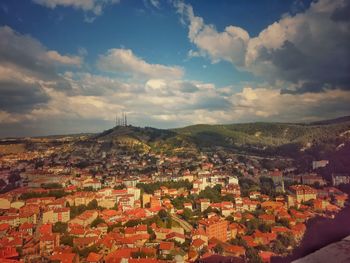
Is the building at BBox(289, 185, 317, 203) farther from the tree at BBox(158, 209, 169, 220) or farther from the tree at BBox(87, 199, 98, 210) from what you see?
the tree at BBox(87, 199, 98, 210)

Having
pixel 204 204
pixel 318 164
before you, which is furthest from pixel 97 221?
pixel 318 164

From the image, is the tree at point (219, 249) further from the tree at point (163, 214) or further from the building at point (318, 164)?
the building at point (318, 164)

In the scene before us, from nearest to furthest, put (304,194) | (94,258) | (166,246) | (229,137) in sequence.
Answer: (94,258) → (166,246) → (304,194) → (229,137)

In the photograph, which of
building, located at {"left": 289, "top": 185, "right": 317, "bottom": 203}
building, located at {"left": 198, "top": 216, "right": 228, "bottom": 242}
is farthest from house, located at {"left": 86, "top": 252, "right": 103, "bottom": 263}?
building, located at {"left": 289, "top": 185, "right": 317, "bottom": 203}

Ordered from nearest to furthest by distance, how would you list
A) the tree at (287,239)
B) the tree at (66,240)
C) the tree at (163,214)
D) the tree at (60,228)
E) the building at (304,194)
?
the tree at (287,239), the tree at (66,240), the tree at (60,228), the tree at (163,214), the building at (304,194)

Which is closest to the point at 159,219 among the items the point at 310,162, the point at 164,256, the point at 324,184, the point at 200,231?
the point at 200,231

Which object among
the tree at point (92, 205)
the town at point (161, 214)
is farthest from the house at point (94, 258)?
the tree at point (92, 205)

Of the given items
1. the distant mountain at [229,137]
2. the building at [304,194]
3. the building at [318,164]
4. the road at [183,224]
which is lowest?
the road at [183,224]

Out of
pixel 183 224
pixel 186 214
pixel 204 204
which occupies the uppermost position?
pixel 204 204

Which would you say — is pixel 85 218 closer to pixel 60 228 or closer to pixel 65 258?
pixel 60 228
